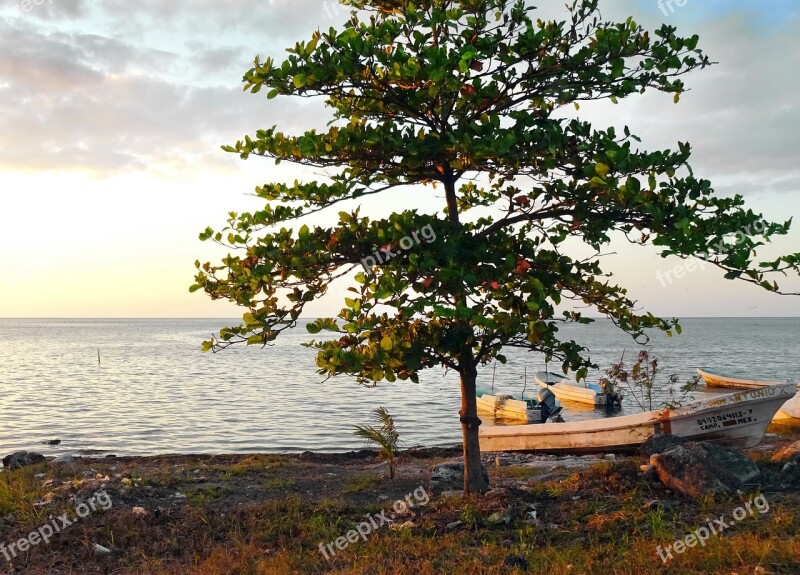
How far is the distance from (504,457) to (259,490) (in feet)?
29.2

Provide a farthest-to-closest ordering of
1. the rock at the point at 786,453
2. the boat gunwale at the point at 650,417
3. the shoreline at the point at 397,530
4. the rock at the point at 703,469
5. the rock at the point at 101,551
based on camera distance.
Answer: the boat gunwale at the point at 650,417
the rock at the point at 786,453
the rock at the point at 703,469
the rock at the point at 101,551
the shoreline at the point at 397,530

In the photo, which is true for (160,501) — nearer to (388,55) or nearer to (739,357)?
(388,55)

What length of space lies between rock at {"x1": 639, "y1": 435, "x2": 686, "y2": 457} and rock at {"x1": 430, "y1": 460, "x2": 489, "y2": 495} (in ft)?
9.76

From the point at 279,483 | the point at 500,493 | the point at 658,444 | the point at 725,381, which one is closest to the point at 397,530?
the point at 500,493

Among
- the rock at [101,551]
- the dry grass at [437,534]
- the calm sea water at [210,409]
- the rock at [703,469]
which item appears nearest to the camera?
the dry grass at [437,534]

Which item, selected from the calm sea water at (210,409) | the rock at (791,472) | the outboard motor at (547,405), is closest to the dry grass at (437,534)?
the rock at (791,472)

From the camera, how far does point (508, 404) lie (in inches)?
1291

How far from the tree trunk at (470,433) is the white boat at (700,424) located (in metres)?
7.25

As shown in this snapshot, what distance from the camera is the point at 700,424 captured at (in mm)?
15898

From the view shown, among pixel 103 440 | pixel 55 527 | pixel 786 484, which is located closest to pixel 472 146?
pixel 786 484

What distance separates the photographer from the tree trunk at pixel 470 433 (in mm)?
9898

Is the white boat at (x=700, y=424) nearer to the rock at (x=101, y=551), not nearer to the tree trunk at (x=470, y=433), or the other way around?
the tree trunk at (x=470, y=433)

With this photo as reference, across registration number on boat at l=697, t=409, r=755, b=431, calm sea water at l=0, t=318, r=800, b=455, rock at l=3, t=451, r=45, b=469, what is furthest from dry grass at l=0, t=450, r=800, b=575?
rock at l=3, t=451, r=45, b=469

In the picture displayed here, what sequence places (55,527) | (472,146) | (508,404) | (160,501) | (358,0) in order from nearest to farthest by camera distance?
(472,146), (55,527), (358,0), (160,501), (508,404)
